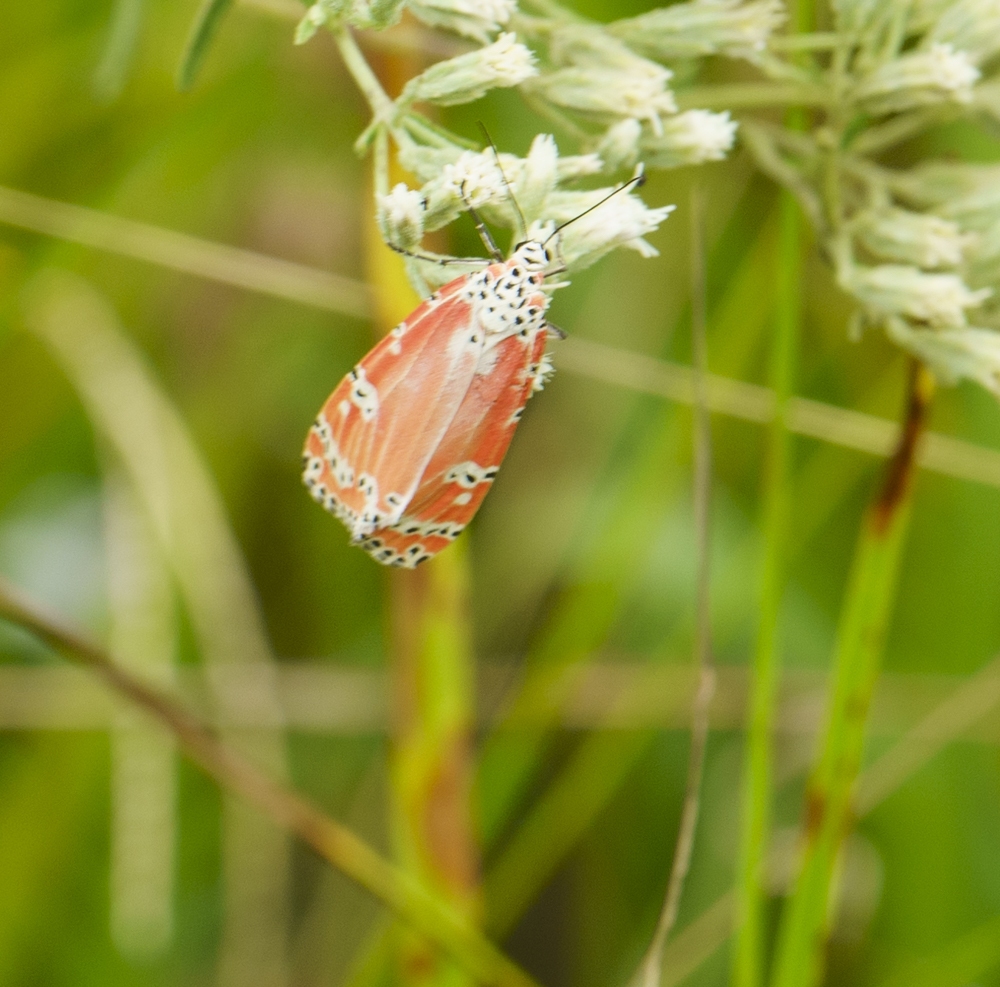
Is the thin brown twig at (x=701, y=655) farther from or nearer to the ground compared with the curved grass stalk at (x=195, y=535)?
farther from the ground

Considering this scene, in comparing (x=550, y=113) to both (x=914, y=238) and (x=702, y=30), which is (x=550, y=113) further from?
(x=914, y=238)

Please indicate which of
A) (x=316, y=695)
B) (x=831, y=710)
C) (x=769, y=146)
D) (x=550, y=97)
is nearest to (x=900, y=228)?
(x=769, y=146)

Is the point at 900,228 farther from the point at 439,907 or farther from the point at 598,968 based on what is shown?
the point at 598,968

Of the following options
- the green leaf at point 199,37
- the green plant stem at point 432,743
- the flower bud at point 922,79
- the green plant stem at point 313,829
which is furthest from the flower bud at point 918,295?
the green plant stem at point 313,829

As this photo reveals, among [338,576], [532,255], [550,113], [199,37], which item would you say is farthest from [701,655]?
[338,576]

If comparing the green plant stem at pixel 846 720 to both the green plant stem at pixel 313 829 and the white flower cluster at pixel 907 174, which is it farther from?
the green plant stem at pixel 313 829

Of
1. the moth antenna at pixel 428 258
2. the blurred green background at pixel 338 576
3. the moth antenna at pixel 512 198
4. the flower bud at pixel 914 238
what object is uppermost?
the moth antenna at pixel 512 198
